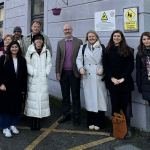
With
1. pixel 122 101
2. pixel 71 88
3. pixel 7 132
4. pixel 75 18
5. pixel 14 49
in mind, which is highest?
pixel 75 18

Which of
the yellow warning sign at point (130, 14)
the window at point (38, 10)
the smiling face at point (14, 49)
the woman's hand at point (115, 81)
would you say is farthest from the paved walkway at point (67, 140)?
the window at point (38, 10)

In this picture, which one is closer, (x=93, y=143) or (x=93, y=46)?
(x=93, y=143)

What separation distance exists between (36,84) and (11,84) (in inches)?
18.1

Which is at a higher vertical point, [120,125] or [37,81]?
[37,81]

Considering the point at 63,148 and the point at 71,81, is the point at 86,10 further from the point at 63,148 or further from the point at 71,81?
the point at 63,148

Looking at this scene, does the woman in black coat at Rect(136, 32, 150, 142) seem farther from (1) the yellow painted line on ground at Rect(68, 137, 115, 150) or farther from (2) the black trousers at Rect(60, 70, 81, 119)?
(2) the black trousers at Rect(60, 70, 81, 119)

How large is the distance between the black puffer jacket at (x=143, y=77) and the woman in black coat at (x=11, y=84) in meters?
2.06

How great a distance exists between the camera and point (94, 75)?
386 centimetres

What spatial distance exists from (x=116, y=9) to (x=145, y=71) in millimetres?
1672

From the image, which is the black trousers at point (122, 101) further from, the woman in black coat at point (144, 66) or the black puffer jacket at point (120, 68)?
the woman in black coat at point (144, 66)

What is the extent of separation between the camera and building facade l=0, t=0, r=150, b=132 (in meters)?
3.92

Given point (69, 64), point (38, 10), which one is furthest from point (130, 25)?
point (38, 10)

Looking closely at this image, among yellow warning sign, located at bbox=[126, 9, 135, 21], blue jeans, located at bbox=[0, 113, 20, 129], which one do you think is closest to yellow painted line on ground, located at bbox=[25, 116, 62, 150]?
blue jeans, located at bbox=[0, 113, 20, 129]

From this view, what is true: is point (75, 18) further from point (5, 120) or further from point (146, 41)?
point (5, 120)
